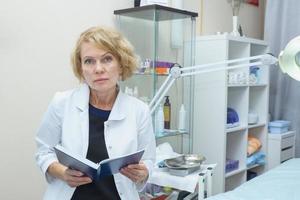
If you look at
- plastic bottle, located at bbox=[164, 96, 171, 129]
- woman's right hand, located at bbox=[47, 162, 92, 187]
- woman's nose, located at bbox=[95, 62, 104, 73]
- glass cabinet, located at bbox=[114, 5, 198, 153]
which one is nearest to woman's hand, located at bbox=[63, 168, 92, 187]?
woman's right hand, located at bbox=[47, 162, 92, 187]

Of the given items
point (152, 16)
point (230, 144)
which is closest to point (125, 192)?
point (152, 16)

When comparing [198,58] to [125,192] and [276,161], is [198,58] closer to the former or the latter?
[276,161]

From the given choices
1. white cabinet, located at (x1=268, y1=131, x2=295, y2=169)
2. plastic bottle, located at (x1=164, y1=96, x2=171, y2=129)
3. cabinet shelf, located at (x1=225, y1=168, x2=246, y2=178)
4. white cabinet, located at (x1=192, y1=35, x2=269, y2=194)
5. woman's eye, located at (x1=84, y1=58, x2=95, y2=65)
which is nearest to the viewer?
woman's eye, located at (x1=84, y1=58, x2=95, y2=65)

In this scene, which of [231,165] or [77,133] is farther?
[231,165]

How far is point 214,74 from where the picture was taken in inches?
106

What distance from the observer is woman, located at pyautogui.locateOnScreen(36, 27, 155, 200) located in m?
1.33

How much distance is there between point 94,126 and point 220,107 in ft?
4.89

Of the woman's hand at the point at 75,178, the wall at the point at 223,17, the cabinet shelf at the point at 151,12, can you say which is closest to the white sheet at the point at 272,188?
the woman's hand at the point at 75,178

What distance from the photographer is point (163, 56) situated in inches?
105

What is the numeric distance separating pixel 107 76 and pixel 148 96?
1.03 m

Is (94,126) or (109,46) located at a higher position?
(109,46)

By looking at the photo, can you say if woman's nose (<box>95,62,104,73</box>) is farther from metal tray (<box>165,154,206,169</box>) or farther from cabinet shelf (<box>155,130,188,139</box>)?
cabinet shelf (<box>155,130,188,139</box>)

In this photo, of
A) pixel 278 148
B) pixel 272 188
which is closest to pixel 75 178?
pixel 272 188

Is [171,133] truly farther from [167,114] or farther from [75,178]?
[75,178]
